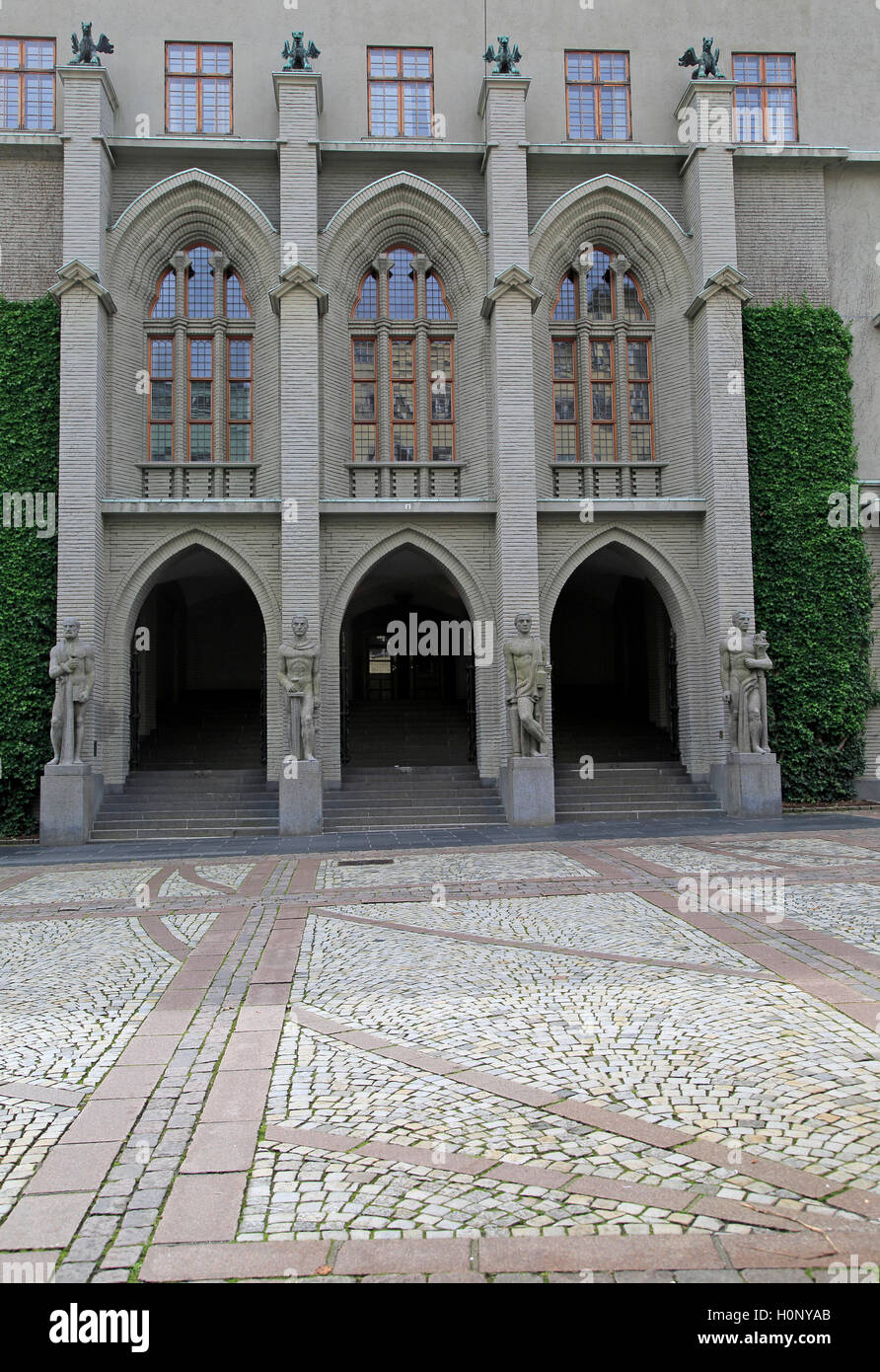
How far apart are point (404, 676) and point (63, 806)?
11201 mm

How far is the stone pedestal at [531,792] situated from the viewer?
16688 mm

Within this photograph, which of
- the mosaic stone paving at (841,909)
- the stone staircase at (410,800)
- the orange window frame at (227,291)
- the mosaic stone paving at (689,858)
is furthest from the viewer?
the orange window frame at (227,291)

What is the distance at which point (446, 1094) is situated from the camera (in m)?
4.20

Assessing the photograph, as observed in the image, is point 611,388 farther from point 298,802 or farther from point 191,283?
point 298,802

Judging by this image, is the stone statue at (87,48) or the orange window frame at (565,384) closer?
the stone statue at (87,48)

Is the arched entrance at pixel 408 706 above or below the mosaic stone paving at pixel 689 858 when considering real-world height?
above

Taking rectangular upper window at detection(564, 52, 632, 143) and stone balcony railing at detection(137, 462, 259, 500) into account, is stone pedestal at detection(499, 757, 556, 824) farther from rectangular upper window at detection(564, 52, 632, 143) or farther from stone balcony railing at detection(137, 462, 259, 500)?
rectangular upper window at detection(564, 52, 632, 143)

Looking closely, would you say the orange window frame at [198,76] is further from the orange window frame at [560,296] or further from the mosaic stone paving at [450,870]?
the mosaic stone paving at [450,870]

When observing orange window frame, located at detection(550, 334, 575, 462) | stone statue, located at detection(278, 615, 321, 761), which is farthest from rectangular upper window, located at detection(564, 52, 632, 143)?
stone statue, located at detection(278, 615, 321, 761)

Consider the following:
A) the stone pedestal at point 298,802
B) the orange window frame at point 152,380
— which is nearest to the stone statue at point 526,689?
the stone pedestal at point 298,802

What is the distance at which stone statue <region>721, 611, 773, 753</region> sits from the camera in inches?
680

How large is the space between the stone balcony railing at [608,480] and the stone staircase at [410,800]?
6.00 metres

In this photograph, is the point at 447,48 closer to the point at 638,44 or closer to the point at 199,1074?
the point at 638,44

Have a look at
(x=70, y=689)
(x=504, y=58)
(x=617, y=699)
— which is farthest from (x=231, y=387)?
(x=617, y=699)
